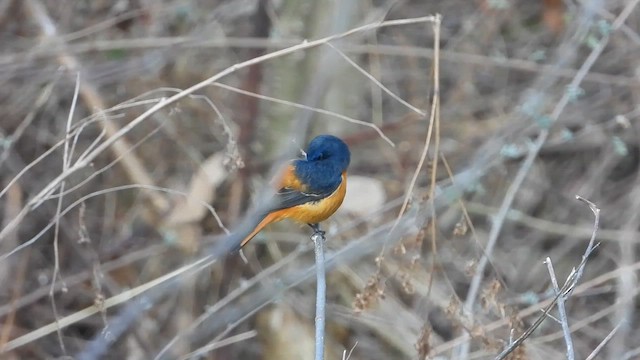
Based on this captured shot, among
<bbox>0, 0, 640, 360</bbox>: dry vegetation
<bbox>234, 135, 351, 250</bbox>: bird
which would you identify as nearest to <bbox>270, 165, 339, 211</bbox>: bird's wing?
<bbox>234, 135, 351, 250</bbox>: bird

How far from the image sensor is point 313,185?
3189mm

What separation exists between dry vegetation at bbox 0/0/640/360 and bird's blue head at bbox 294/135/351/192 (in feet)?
2.44

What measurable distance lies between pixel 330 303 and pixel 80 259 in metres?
1.24

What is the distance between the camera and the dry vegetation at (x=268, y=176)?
439 centimetres

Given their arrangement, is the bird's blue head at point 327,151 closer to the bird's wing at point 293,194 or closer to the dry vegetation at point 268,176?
the bird's wing at point 293,194

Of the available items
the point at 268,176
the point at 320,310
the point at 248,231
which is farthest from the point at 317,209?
the point at 268,176

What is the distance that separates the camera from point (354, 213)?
15.0ft

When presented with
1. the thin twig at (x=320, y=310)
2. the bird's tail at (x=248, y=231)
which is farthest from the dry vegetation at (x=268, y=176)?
the thin twig at (x=320, y=310)

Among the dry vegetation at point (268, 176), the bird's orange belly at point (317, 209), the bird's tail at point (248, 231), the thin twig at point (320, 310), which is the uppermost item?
the thin twig at point (320, 310)

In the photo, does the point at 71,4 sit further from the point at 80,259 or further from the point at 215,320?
the point at 215,320

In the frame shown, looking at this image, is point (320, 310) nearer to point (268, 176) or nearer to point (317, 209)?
point (317, 209)

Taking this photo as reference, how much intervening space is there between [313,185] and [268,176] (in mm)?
1267

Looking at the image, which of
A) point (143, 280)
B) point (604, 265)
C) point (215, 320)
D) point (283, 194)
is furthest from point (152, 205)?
point (604, 265)

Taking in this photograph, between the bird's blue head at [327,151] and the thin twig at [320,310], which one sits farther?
the bird's blue head at [327,151]
